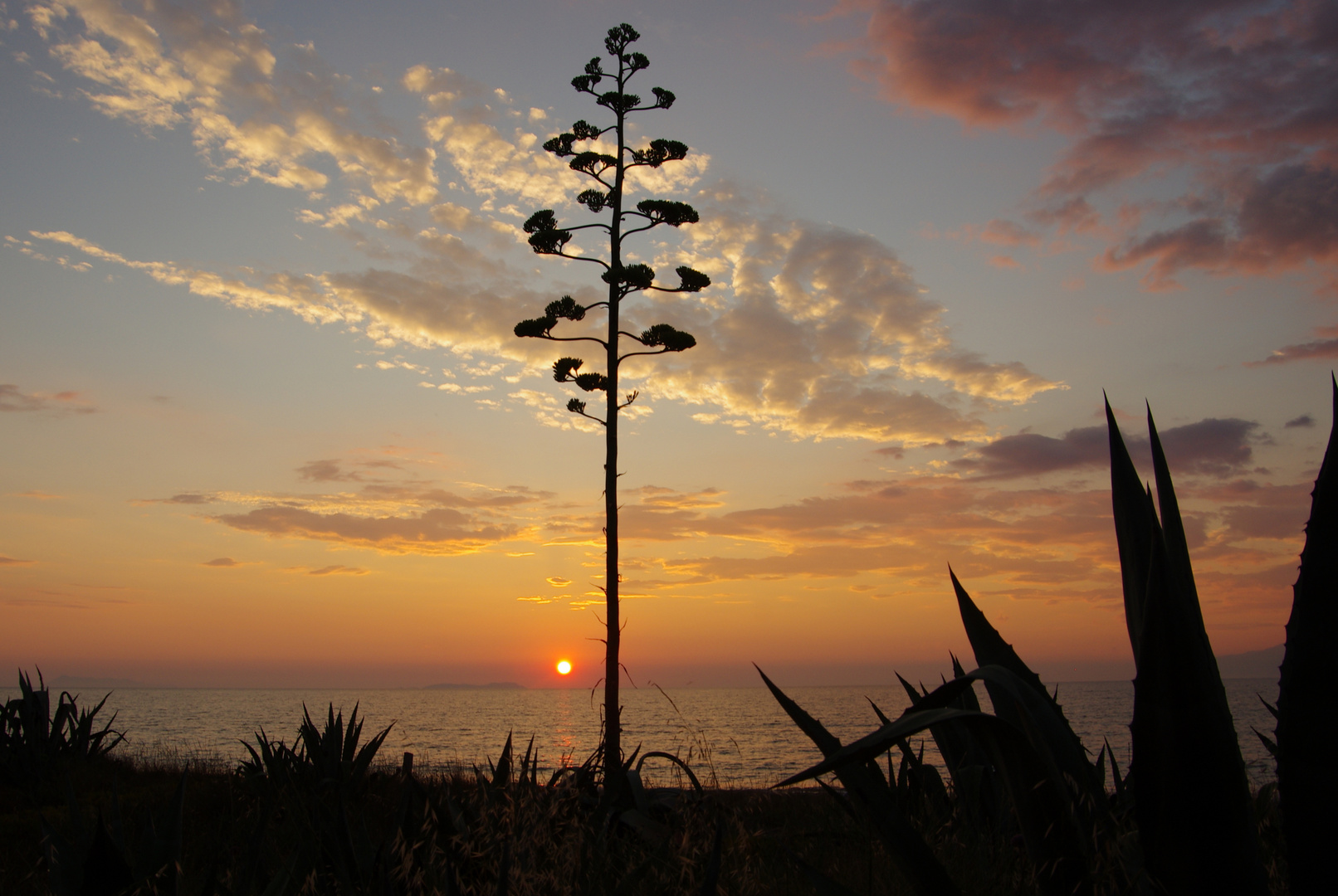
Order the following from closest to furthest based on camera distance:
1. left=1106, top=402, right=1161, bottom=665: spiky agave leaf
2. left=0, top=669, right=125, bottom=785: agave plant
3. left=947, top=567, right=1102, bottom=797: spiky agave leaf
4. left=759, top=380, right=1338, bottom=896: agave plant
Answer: left=759, top=380, right=1338, bottom=896: agave plant
left=947, top=567, right=1102, bottom=797: spiky agave leaf
left=1106, top=402, right=1161, bottom=665: spiky agave leaf
left=0, top=669, right=125, bottom=785: agave plant

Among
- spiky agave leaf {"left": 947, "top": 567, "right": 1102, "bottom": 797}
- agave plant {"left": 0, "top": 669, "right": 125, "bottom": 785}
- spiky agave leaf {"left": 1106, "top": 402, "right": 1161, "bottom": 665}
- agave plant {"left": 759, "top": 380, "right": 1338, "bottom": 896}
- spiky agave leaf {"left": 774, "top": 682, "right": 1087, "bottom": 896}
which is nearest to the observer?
agave plant {"left": 759, "top": 380, "right": 1338, "bottom": 896}

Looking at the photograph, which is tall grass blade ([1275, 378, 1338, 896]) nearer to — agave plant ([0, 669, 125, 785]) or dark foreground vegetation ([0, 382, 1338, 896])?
dark foreground vegetation ([0, 382, 1338, 896])

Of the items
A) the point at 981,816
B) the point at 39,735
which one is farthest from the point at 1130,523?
the point at 39,735

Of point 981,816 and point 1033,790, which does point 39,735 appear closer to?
point 981,816

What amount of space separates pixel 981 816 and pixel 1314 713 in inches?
110

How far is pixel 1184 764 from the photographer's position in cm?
153

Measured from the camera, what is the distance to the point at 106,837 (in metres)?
2.49

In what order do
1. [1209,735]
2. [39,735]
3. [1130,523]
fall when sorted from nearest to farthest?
[1209,735], [1130,523], [39,735]

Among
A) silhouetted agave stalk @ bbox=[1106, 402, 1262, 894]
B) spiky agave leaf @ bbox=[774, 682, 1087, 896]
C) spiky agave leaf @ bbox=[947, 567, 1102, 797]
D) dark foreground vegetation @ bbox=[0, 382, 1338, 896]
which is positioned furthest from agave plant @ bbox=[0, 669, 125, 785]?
silhouetted agave stalk @ bbox=[1106, 402, 1262, 894]

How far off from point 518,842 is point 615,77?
1384cm

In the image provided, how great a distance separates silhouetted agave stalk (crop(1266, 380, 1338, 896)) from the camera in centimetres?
151

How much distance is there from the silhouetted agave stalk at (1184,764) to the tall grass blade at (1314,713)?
0.09 m

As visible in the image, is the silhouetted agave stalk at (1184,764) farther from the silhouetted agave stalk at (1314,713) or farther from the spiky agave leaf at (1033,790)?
the spiky agave leaf at (1033,790)

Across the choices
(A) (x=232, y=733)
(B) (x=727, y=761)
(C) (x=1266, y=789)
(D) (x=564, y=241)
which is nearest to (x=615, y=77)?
(D) (x=564, y=241)
